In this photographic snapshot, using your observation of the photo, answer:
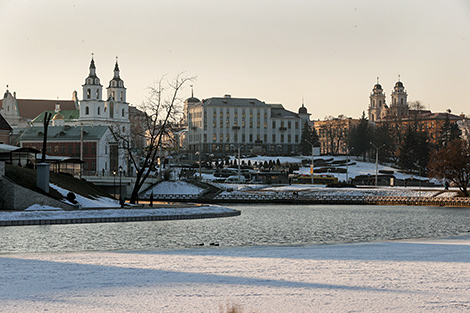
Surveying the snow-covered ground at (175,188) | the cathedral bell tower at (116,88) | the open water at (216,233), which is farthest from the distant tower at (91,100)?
the open water at (216,233)

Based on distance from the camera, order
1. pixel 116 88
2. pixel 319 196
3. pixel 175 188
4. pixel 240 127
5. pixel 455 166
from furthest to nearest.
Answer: pixel 240 127
pixel 116 88
pixel 175 188
pixel 319 196
pixel 455 166

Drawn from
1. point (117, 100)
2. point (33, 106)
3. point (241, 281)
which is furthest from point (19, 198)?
point (33, 106)

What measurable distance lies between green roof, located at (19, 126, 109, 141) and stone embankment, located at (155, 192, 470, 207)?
1036 inches

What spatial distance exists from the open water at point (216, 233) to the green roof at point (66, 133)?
57.9 m

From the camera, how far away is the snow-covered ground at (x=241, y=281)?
40.4ft

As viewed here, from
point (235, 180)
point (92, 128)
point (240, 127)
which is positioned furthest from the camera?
point (240, 127)

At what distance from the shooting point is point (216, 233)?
32562mm

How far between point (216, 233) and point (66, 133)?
71.4 metres

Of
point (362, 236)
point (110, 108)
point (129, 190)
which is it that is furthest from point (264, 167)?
point (362, 236)

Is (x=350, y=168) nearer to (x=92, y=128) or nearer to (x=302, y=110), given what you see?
(x=92, y=128)

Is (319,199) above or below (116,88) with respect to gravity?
below

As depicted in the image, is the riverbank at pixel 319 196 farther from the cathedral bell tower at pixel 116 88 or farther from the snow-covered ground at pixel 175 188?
the cathedral bell tower at pixel 116 88

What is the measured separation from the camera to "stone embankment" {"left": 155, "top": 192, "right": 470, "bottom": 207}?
216ft

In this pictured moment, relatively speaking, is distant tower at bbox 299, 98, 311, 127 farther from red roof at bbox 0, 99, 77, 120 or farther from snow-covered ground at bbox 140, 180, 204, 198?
snow-covered ground at bbox 140, 180, 204, 198
